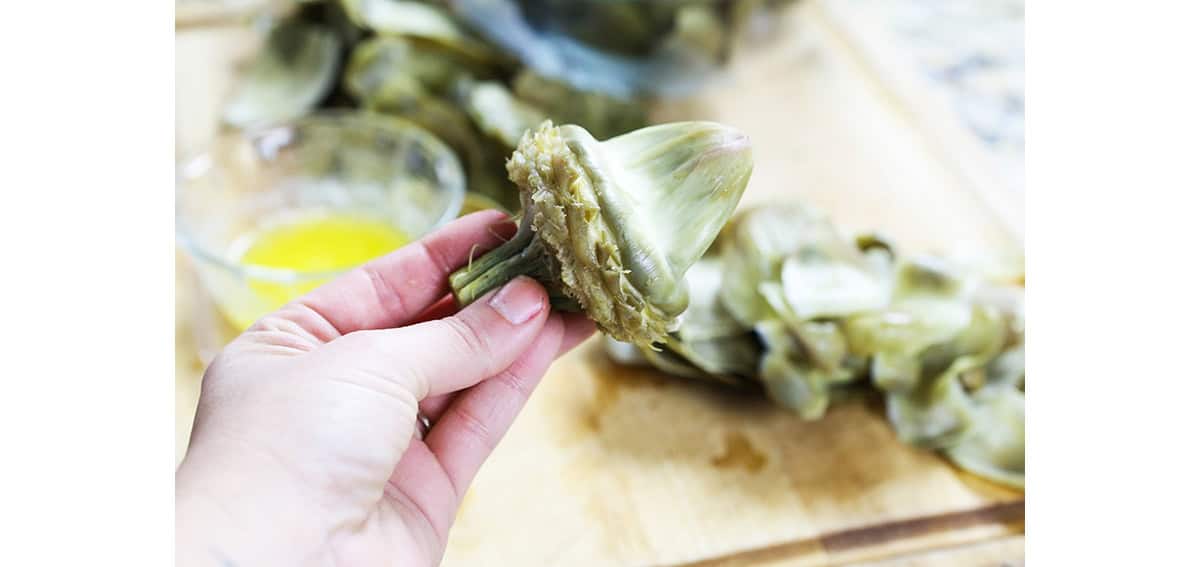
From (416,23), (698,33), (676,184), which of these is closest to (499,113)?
(416,23)

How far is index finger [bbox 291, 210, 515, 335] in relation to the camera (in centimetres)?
76

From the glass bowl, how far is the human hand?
336 mm

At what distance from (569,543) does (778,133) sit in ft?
2.26

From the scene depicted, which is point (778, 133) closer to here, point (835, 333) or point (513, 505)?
point (835, 333)

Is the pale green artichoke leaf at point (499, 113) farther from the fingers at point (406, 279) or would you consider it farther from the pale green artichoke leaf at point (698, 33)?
the fingers at point (406, 279)

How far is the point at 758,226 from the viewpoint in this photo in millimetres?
1000

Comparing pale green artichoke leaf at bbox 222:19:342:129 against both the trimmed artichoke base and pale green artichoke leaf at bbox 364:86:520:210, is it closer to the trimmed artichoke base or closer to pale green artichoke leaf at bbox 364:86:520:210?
pale green artichoke leaf at bbox 364:86:520:210

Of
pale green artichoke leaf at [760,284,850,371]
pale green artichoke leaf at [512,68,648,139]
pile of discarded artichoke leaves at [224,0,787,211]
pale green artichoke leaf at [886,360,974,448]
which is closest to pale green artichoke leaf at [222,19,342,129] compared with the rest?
pile of discarded artichoke leaves at [224,0,787,211]

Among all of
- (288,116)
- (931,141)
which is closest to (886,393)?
(931,141)

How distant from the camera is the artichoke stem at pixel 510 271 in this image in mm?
687

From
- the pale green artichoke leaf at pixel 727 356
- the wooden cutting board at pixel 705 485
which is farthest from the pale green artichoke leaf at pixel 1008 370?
the pale green artichoke leaf at pixel 727 356

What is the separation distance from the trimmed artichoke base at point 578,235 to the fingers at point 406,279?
0.10 m

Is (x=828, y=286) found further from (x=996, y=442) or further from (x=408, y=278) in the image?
(x=408, y=278)

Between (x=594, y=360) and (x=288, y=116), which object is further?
(x=288, y=116)
